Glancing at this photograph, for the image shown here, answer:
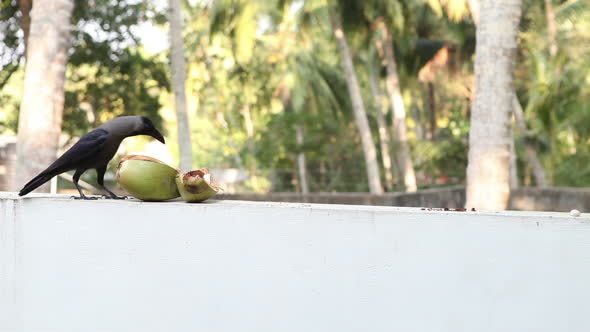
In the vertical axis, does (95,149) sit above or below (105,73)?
below

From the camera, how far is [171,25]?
11.8 meters

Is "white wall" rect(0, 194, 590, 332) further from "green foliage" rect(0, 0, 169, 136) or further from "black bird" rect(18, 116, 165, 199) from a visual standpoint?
"green foliage" rect(0, 0, 169, 136)

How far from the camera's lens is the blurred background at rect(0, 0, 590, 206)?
1346cm

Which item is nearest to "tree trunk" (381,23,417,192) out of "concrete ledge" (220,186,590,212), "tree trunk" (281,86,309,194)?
"concrete ledge" (220,186,590,212)

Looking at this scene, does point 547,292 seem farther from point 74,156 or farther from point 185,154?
point 185,154

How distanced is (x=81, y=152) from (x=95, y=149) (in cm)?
6

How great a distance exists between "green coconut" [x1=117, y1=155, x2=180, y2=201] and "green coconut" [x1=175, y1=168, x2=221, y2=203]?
0.10 metres

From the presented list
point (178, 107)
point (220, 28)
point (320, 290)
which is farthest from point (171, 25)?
point (320, 290)

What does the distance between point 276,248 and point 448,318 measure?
24.7 inches

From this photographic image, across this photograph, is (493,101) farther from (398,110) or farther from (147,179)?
(398,110)

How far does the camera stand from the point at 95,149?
2.93m

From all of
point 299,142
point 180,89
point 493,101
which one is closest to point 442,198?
point 180,89

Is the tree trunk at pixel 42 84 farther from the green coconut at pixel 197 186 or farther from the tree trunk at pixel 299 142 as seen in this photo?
the tree trunk at pixel 299 142

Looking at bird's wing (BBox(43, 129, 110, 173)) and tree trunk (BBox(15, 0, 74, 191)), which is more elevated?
tree trunk (BBox(15, 0, 74, 191))
